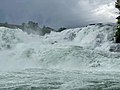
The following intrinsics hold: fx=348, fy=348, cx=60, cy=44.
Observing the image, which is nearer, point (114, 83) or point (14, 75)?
point (114, 83)

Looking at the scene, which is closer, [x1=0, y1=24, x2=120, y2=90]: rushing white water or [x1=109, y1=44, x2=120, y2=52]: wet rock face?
[x1=0, y1=24, x2=120, y2=90]: rushing white water

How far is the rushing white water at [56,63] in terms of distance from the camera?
63.7 feet

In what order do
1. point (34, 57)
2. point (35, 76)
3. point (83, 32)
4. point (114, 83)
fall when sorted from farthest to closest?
point (83, 32) → point (34, 57) → point (35, 76) → point (114, 83)

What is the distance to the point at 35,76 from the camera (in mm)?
22203

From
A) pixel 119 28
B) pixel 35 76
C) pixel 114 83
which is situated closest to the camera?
pixel 114 83

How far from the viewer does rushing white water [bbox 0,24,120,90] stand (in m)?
19.4

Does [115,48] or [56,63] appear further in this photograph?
[115,48]

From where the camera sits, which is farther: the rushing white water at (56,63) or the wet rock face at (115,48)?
the wet rock face at (115,48)

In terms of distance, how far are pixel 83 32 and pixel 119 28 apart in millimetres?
9512

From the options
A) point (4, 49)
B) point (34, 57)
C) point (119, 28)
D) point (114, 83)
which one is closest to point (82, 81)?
point (114, 83)

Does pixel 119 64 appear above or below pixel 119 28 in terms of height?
below

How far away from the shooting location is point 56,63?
1164 inches

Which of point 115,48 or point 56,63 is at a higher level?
point 115,48

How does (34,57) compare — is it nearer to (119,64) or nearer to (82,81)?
(119,64)
